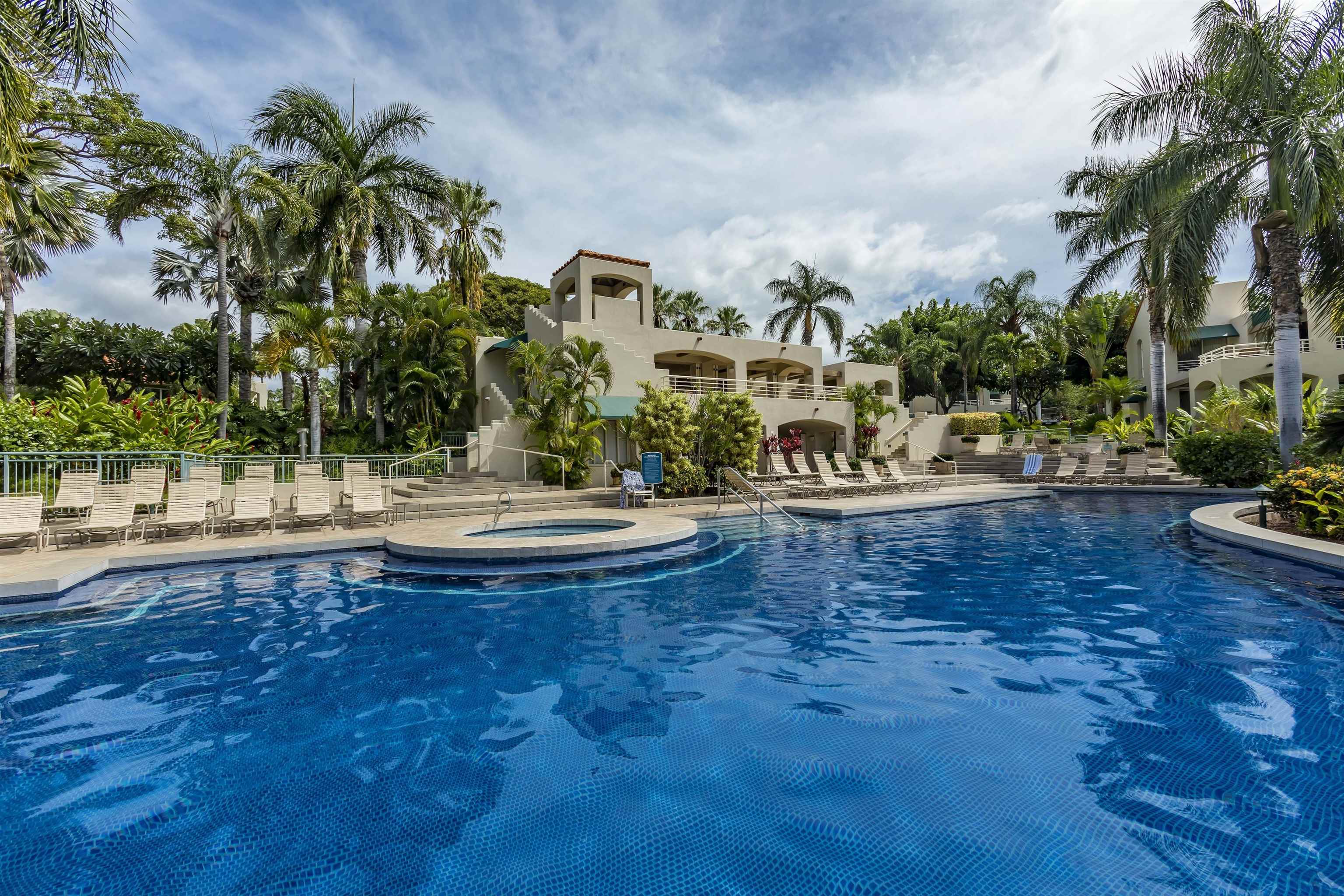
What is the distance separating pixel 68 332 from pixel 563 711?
2787 cm

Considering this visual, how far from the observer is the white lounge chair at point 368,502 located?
1113 cm

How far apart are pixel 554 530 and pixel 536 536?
79 cm

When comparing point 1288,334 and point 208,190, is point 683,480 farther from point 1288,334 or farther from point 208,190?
point 208,190

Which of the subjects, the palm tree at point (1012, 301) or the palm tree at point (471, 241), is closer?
the palm tree at point (471, 241)

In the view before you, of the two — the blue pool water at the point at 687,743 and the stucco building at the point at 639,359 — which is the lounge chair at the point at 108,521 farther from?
the stucco building at the point at 639,359

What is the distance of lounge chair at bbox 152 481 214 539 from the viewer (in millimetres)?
9594

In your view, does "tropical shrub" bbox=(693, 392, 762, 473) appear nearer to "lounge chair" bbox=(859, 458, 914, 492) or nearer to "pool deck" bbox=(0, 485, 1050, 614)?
"pool deck" bbox=(0, 485, 1050, 614)

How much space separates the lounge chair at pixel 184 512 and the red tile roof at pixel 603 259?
13677 mm

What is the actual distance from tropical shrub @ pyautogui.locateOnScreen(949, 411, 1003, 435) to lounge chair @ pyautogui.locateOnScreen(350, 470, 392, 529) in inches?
985

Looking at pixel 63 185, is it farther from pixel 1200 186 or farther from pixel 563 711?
pixel 1200 186

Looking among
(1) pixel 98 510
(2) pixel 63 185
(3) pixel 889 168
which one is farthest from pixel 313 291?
(3) pixel 889 168

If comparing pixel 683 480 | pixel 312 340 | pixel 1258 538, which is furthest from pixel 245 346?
pixel 1258 538

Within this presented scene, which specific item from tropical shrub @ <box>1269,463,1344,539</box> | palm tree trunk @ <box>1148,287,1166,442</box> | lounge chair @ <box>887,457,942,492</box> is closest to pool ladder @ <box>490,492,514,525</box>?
lounge chair @ <box>887,457,942,492</box>

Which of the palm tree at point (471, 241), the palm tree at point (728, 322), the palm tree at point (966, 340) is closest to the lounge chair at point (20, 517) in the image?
the palm tree at point (471, 241)
